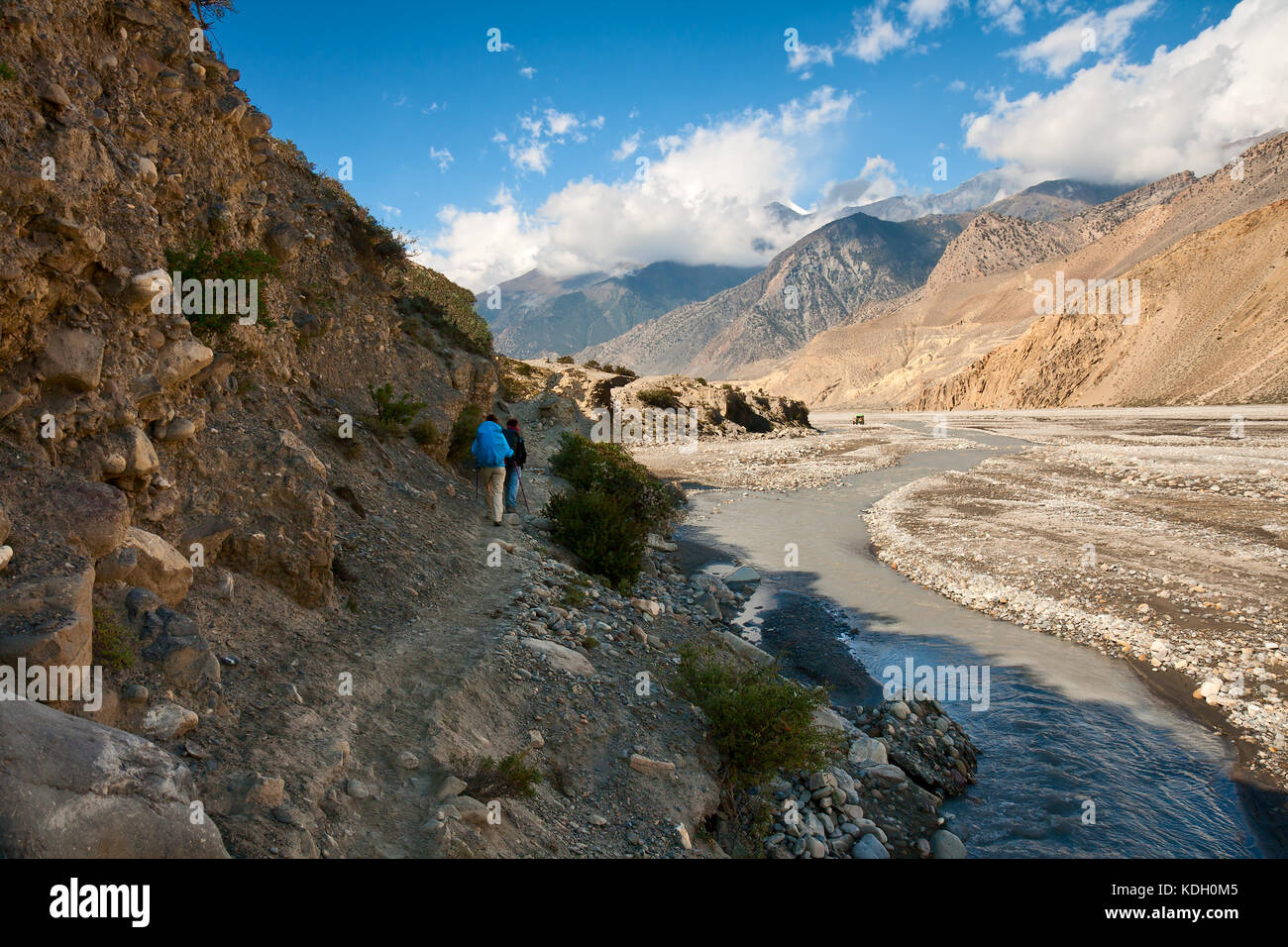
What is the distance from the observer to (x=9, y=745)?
2.77m

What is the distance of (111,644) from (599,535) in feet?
25.4

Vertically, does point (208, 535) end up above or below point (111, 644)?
above

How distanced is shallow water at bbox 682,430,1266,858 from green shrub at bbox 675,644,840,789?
1793mm

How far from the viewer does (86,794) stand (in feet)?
9.29

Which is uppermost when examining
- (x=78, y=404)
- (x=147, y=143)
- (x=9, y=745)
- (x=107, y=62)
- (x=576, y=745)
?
(x=107, y=62)

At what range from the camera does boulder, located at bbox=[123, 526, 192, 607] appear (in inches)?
183

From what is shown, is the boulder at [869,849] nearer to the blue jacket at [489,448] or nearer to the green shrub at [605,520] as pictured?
the green shrub at [605,520]

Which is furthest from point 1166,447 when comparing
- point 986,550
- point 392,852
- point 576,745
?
point 392,852

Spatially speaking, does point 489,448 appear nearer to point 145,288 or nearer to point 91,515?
point 145,288

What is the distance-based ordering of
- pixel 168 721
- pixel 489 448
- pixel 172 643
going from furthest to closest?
pixel 489 448, pixel 172 643, pixel 168 721

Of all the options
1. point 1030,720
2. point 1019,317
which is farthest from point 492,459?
point 1019,317

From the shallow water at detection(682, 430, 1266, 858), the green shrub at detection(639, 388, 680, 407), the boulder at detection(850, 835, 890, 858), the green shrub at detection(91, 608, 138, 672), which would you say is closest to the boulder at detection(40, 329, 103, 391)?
the green shrub at detection(91, 608, 138, 672)
